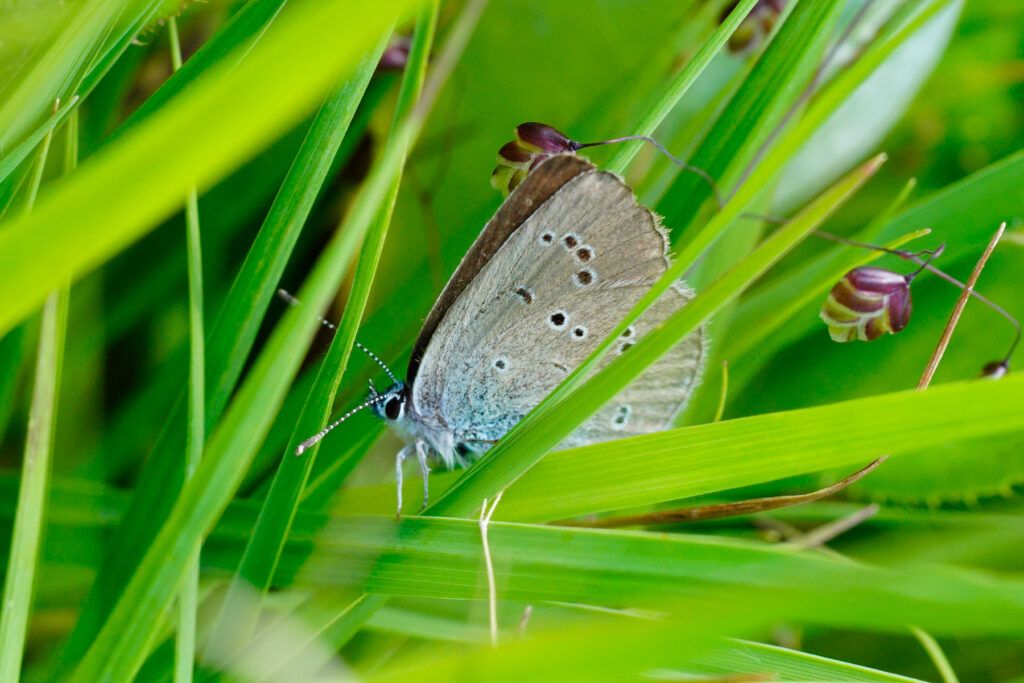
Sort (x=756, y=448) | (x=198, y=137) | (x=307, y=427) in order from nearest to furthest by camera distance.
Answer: (x=198, y=137), (x=756, y=448), (x=307, y=427)

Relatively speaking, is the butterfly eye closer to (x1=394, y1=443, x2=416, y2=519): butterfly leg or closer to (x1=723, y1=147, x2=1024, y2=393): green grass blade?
(x1=394, y1=443, x2=416, y2=519): butterfly leg

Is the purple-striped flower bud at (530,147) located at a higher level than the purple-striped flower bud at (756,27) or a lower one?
lower

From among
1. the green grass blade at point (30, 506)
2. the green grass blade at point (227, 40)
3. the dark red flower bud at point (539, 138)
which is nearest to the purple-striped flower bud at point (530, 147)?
the dark red flower bud at point (539, 138)

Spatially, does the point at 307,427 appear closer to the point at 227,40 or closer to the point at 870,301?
the point at 227,40

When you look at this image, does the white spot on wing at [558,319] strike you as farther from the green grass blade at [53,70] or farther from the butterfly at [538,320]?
the green grass blade at [53,70]

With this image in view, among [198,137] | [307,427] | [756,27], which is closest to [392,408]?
[307,427]

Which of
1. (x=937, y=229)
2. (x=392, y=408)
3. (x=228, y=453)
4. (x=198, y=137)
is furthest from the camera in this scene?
(x=937, y=229)

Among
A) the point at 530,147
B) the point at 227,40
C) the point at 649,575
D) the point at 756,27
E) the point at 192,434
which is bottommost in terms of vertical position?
the point at 649,575
